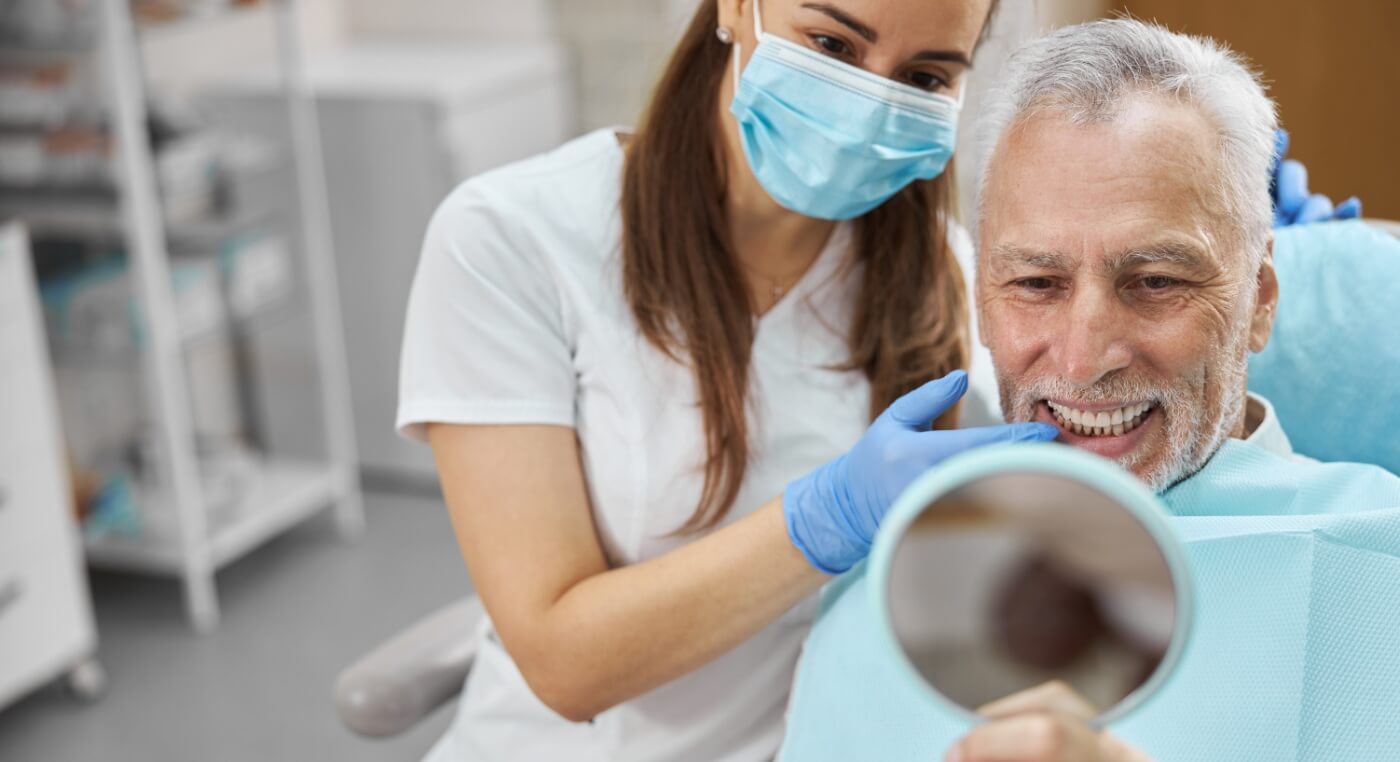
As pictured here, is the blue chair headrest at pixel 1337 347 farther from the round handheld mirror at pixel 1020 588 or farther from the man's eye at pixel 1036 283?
the round handheld mirror at pixel 1020 588

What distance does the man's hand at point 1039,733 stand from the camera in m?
0.61

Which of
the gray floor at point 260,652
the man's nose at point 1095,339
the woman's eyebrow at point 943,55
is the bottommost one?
the gray floor at point 260,652

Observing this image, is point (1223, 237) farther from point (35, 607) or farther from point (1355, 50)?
point (1355, 50)

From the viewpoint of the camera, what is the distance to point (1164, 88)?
1.04 metres

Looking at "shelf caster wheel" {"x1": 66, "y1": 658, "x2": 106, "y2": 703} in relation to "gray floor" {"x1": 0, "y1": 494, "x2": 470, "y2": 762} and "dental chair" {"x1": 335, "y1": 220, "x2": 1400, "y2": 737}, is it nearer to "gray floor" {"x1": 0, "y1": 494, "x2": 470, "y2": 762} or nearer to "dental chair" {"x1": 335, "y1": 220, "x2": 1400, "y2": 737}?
"gray floor" {"x1": 0, "y1": 494, "x2": 470, "y2": 762}

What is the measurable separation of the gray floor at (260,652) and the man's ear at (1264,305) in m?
1.89

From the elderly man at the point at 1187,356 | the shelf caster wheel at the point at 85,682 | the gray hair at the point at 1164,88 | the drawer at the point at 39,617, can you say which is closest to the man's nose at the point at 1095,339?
the elderly man at the point at 1187,356

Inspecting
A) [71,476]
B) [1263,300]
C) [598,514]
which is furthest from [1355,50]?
[71,476]

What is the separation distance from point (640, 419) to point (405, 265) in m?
2.26

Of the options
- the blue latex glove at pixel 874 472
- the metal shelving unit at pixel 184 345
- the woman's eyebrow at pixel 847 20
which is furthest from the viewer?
the metal shelving unit at pixel 184 345

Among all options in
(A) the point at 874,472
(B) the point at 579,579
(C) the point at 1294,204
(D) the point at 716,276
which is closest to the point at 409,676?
(B) the point at 579,579

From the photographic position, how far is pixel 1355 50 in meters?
3.61

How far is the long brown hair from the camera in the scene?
1.32 metres

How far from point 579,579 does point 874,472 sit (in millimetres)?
370
